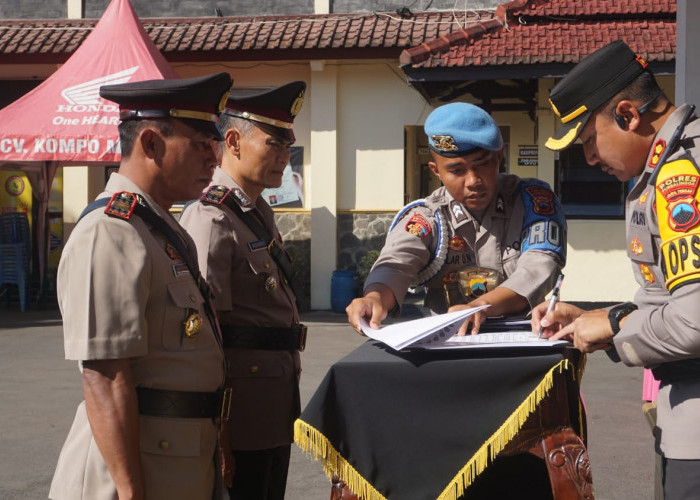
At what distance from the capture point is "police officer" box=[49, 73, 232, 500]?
83.8 inches

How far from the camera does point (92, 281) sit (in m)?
2.12

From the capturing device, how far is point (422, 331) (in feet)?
7.42

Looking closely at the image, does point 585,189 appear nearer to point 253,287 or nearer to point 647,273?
point 253,287

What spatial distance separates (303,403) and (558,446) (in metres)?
4.95

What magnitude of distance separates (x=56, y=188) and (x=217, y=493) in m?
12.7

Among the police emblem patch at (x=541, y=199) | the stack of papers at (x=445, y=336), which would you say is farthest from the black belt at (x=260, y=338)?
the police emblem patch at (x=541, y=199)

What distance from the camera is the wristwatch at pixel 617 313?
2197 millimetres

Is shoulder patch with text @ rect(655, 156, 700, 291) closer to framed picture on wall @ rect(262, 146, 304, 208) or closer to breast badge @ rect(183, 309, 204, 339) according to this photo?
breast badge @ rect(183, 309, 204, 339)

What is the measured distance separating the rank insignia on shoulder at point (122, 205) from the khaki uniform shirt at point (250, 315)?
725mm

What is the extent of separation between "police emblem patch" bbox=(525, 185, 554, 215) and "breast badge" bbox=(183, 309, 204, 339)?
4.03ft

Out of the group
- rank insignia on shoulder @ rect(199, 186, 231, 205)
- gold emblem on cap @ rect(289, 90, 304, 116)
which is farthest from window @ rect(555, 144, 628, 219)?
rank insignia on shoulder @ rect(199, 186, 231, 205)

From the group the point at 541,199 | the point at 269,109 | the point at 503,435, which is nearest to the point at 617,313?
the point at 503,435

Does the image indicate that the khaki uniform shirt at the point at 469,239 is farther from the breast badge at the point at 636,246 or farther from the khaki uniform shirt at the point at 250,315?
the breast badge at the point at 636,246

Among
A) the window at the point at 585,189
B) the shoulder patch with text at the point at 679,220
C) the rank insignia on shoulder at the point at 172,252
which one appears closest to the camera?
the shoulder patch with text at the point at 679,220
